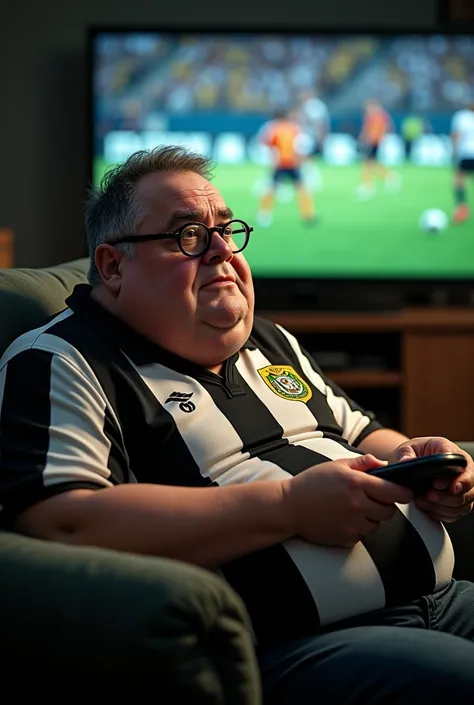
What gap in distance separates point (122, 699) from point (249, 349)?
767 mm

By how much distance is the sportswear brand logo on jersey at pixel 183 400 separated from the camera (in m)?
1.45

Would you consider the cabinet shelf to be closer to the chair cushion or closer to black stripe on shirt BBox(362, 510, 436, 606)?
the chair cushion

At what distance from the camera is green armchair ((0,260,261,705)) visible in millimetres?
989

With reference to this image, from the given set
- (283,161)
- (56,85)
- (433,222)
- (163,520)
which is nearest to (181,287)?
(163,520)

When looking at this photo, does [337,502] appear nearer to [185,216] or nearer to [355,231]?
[185,216]

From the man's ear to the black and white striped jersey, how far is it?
4 cm

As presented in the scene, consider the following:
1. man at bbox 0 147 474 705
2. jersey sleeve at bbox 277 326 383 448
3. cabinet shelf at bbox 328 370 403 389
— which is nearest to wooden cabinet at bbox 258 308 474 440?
cabinet shelf at bbox 328 370 403 389

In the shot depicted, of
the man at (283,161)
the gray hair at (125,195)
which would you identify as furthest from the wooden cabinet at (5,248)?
the gray hair at (125,195)

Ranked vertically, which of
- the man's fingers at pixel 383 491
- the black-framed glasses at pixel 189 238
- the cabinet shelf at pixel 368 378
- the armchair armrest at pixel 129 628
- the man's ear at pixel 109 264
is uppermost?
the black-framed glasses at pixel 189 238

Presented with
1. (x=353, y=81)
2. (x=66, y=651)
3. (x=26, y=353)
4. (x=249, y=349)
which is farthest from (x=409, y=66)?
(x=66, y=651)

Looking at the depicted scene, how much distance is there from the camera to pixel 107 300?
1.58 m

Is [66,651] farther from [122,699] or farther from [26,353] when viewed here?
[26,353]

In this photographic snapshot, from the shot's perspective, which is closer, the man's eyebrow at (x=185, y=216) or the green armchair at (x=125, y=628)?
the green armchair at (x=125, y=628)

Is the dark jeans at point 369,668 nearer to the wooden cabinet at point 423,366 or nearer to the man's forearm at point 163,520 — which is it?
the man's forearm at point 163,520
